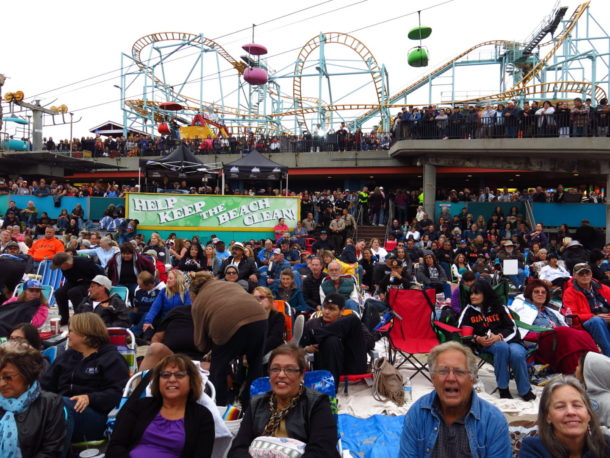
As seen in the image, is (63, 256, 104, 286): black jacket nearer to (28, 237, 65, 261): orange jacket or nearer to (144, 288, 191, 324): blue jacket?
(144, 288, 191, 324): blue jacket

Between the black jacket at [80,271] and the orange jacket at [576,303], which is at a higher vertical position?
the black jacket at [80,271]

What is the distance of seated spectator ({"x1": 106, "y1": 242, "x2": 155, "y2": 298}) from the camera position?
27.0 ft

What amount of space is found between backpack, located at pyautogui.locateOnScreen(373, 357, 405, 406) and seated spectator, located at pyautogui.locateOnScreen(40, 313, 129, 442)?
2.66 m

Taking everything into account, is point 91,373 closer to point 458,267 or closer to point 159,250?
point 159,250

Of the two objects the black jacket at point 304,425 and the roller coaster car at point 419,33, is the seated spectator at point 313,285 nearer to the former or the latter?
the black jacket at point 304,425

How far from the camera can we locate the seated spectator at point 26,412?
294cm

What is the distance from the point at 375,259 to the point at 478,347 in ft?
18.4

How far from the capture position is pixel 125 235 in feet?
45.2

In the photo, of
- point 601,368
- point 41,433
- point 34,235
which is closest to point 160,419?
point 41,433

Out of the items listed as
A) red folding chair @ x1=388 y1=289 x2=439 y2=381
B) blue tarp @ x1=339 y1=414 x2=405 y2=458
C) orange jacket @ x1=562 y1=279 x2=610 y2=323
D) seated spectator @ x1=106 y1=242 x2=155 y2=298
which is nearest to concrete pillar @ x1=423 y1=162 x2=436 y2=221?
orange jacket @ x1=562 y1=279 x2=610 y2=323

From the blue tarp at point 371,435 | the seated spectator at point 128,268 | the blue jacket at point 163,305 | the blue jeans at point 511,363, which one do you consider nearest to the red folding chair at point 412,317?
the blue jeans at point 511,363

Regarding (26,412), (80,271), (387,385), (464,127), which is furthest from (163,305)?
(464,127)

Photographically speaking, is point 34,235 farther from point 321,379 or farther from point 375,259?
point 321,379

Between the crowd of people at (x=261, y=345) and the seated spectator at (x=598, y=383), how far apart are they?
0.01 m
